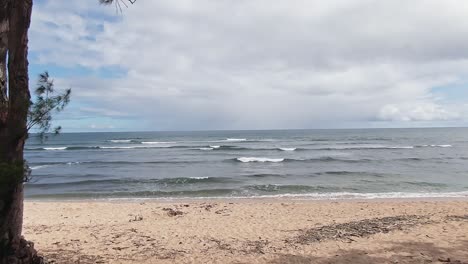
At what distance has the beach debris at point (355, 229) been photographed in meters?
7.35

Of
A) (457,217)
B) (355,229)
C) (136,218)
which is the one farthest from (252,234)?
(457,217)

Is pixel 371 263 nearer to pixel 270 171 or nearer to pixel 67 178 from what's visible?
pixel 270 171

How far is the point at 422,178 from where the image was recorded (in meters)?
20.7

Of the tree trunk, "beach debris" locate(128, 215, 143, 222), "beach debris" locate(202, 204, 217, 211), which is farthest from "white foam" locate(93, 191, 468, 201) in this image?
the tree trunk

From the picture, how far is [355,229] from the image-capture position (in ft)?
26.0

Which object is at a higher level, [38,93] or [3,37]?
[3,37]

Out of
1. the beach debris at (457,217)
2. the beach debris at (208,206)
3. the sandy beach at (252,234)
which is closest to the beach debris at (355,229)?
the sandy beach at (252,234)

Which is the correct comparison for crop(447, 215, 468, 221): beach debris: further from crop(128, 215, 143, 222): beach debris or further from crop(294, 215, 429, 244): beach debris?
crop(128, 215, 143, 222): beach debris

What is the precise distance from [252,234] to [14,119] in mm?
5512

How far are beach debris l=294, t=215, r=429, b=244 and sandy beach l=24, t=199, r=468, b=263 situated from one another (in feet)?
0.06

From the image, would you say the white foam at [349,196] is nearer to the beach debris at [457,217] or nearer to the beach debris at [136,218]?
the beach debris at [136,218]

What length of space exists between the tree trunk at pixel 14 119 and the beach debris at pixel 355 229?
473 centimetres

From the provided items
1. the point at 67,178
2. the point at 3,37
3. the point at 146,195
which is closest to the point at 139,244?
the point at 3,37

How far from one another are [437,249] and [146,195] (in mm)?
12163
